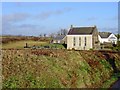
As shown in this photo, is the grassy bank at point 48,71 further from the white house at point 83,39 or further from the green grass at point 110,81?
the white house at point 83,39

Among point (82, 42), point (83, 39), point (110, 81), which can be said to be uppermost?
point (83, 39)

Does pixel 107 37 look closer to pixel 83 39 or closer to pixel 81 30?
pixel 81 30

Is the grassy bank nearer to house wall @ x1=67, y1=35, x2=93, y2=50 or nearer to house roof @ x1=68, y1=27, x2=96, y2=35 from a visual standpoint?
house wall @ x1=67, y1=35, x2=93, y2=50

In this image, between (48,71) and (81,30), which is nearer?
(48,71)

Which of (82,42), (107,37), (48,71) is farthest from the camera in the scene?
(107,37)

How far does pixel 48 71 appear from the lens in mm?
17297

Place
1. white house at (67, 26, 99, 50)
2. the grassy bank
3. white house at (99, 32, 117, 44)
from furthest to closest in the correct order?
white house at (99, 32, 117, 44) < white house at (67, 26, 99, 50) < the grassy bank

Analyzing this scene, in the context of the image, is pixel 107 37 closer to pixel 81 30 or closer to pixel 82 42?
pixel 81 30

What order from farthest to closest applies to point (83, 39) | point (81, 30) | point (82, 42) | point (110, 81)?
point (81, 30) → point (83, 39) → point (82, 42) → point (110, 81)

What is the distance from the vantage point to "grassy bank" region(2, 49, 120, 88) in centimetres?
1481

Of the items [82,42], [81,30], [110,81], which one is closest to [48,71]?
[110,81]

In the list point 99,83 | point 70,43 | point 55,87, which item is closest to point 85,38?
point 70,43

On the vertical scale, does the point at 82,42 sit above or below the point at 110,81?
above

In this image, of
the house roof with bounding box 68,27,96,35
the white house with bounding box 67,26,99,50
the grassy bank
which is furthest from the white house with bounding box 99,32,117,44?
the grassy bank
